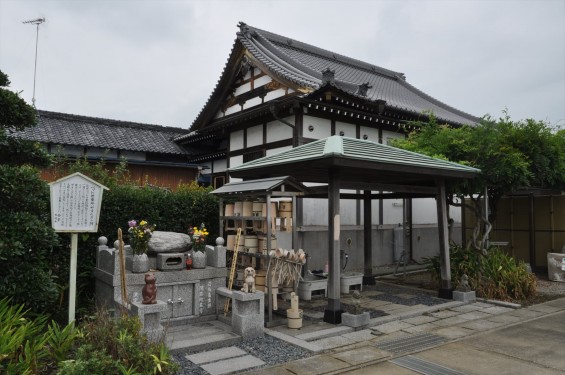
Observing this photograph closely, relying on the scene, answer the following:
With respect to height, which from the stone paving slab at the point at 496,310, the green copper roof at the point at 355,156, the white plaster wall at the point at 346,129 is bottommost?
the stone paving slab at the point at 496,310

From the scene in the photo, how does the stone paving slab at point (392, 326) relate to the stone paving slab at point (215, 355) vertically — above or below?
above

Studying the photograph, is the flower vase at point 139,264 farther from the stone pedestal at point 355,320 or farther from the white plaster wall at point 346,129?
the white plaster wall at point 346,129

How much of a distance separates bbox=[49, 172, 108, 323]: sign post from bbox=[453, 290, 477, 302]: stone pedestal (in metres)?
7.62

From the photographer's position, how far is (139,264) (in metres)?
6.86

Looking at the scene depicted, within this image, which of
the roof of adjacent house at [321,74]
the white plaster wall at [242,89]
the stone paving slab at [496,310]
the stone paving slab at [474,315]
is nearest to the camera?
the stone paving slab at [474,315]

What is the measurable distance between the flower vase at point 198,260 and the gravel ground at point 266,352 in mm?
1780

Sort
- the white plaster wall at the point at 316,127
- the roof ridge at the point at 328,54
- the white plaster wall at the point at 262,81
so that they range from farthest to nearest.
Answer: the roof ridge at the point at 328,54
the white plaster wall at the point at 262,81
the white plaster wall at the point at 316,127

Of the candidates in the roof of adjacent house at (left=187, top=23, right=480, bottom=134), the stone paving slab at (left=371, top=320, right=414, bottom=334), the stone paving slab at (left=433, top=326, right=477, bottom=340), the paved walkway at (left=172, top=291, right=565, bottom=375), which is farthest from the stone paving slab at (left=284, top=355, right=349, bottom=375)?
the roof of adjacent house at (left=187, top=23, right=480, bottom=134)

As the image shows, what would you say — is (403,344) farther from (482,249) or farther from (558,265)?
(558,265)

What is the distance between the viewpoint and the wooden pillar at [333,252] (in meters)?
7.27

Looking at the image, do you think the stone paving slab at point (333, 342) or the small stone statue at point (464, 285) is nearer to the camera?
the stone paving slab at point (333, 342)

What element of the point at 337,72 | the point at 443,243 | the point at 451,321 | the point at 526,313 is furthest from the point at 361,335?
the point at 337,72

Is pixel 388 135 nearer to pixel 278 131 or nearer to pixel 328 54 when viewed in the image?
pixel 278 131

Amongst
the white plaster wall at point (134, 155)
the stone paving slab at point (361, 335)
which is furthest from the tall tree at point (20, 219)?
the white plaster wall at point (134, 155)
